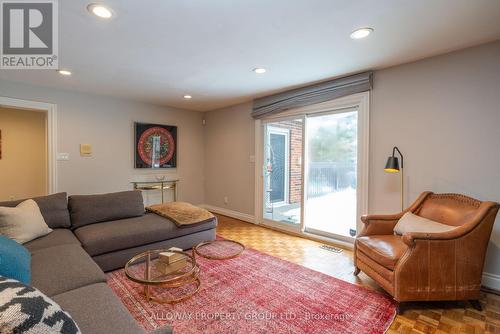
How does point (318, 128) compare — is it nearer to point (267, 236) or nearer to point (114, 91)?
point (267, 236)

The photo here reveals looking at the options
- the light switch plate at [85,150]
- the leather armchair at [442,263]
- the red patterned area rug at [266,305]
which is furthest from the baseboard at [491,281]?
the light switch plate at [85,150]

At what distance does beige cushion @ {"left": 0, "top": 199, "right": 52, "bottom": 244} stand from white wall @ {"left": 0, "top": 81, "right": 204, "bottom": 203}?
5.87 ft

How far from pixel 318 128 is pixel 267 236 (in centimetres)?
184

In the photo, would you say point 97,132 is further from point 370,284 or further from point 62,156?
point 370,284

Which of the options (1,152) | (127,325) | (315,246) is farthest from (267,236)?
(1,152)

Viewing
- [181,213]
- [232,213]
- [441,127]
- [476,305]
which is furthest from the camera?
[232,213]

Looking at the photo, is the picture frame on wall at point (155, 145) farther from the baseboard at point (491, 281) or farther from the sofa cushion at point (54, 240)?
the baseboard at point (491, 281)

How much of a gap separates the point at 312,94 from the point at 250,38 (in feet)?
5.19

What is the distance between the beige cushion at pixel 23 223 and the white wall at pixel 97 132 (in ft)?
5.87

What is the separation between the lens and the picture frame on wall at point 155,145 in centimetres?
462

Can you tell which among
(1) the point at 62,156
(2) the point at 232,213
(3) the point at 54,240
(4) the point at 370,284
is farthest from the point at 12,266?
(2) the point at 232,213

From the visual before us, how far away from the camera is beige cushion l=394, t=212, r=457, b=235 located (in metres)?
2.05

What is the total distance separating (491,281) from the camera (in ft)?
7.44

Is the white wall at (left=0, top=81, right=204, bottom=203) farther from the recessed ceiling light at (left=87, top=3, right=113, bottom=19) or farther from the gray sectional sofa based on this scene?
the recessed ceiling light at (left=87, top=3, right=113, bottom=19)
